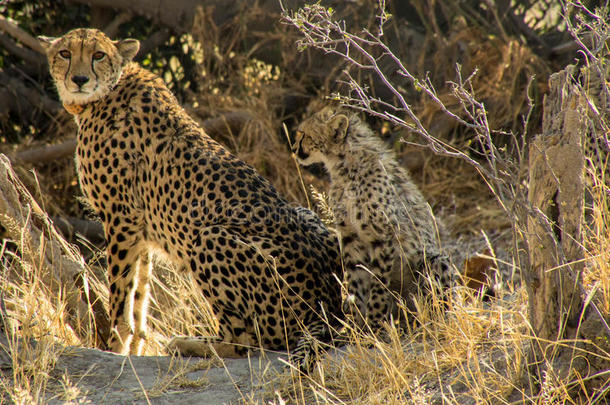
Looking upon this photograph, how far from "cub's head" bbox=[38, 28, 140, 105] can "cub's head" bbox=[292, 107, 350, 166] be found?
113cm

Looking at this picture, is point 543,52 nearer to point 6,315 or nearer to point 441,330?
point 441,330

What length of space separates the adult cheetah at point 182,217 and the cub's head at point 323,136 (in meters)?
0.35

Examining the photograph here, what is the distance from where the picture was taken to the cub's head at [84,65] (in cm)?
407

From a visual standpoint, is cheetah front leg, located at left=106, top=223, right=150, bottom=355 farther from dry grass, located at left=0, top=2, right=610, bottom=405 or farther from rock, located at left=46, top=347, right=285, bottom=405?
rock, located at left=46, top=347, right=285, bottom=405

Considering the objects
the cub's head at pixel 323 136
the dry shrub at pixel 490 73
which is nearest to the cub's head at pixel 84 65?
the cub's head at pixel 323 136

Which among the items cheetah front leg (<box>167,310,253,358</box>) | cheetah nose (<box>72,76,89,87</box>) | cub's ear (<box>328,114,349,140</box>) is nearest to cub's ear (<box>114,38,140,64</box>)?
cheetah nose (<box>72,76,89,87</box>)

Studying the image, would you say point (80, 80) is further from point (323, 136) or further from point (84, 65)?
point (323, 136)

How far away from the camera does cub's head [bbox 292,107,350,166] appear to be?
402 centimetres

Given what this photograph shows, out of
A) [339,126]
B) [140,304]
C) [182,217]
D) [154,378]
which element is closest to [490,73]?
[339,126]

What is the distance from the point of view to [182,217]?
150 inches

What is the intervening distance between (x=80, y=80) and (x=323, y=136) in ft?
4.53

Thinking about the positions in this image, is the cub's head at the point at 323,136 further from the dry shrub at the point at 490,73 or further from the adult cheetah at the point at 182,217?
the dry shrub at the point at 490,73

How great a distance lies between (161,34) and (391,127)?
8.11 feet

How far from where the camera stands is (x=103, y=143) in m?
4.01
